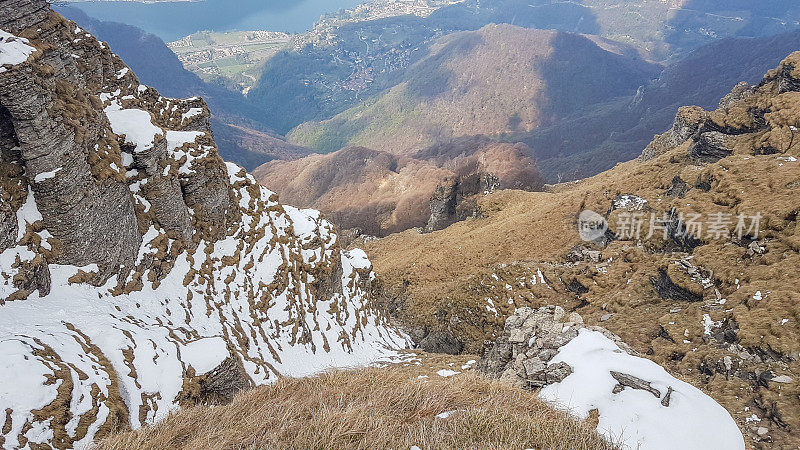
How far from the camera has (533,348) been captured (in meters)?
12.9

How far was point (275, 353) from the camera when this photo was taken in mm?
17703

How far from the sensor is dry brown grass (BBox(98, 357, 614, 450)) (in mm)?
5211

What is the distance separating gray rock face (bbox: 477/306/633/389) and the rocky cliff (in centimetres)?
849

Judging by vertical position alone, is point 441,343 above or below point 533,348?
below

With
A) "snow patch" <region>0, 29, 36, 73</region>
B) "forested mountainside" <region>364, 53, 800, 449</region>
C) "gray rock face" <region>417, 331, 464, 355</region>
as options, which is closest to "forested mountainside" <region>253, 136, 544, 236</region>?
"forested mountainside" <region>364, 53, 800, 449</region>

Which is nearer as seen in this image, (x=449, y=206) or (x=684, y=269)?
(x=684, y=269)

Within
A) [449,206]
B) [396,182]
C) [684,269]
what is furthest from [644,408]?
[396,182]

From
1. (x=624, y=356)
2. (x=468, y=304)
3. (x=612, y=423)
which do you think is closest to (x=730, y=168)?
(x=468, y=304)

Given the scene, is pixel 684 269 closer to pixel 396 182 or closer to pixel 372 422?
pixel 372 422

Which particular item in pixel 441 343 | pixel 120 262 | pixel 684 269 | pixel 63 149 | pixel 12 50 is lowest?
pixel 441 343

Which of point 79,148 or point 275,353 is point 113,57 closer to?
Answer: point 79,148

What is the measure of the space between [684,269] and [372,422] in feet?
58.9

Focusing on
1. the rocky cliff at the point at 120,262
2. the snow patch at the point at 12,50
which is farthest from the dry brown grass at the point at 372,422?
the snow patch at the point at 12,50

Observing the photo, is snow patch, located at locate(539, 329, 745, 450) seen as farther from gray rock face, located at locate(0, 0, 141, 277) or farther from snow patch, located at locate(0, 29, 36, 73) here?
snow patch, located at locate(0, 29, 36, 73)
